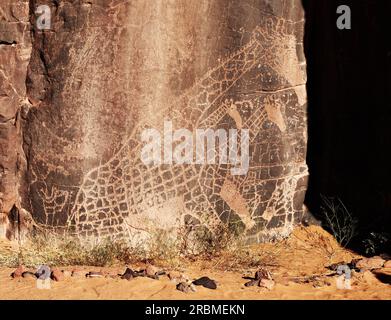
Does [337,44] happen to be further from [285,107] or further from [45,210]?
[45,210]

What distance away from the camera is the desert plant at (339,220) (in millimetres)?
6230

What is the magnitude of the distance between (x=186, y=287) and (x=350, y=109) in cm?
299

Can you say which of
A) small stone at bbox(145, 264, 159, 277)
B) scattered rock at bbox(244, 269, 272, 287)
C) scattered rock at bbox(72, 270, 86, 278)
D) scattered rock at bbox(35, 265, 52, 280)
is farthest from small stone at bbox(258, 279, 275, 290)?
scattered rock at bbox(35, 265, 52, 280)

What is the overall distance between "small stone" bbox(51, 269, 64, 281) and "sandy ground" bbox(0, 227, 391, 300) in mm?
39

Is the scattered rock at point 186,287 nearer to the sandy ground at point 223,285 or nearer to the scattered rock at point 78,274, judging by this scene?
the sandy ground at point 223,285

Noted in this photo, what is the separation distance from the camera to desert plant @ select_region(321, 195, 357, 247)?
20.4 feet

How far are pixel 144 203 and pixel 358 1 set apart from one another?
299cm

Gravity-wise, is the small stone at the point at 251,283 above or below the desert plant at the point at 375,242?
below

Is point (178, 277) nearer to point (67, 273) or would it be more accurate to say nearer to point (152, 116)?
point (67, 273)

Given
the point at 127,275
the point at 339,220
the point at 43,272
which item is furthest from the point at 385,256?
the point at 43,272

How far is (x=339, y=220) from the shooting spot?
21.7 feet
